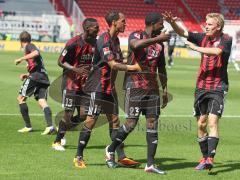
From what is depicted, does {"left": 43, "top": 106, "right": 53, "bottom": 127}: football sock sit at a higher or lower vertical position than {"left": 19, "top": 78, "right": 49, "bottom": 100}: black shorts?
lower

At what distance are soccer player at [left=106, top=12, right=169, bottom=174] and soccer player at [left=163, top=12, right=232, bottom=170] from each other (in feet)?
1.23

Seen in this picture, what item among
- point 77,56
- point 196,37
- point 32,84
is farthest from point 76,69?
point 32,84

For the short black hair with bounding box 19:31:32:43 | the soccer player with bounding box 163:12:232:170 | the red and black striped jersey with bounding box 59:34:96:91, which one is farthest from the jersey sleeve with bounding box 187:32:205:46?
the short black hair with bounding box 19:31:32:43

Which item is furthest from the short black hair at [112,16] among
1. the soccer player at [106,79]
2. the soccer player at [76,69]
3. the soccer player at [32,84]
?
the soccer player at [32,84]

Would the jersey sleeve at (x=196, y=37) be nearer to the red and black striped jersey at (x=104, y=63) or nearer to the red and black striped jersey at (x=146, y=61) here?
the red and black striped jersey at (x=146, y=61)

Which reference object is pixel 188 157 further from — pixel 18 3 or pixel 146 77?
pixel 18 3

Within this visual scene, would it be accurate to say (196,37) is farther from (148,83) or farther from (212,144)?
(212,144)

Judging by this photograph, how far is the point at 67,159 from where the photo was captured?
9586 mm

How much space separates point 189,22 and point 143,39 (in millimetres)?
51111

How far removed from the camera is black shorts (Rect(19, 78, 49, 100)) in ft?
41.1

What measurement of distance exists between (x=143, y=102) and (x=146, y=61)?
1.90 feet

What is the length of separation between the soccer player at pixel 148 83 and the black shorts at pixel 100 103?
0.33 meters

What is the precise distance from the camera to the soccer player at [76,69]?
33.0ft

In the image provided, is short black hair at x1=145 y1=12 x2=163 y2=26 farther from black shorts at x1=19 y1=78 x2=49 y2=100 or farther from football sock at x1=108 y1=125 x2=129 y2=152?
black shorts at x1=19 y1=78 x2=49 y2=100
